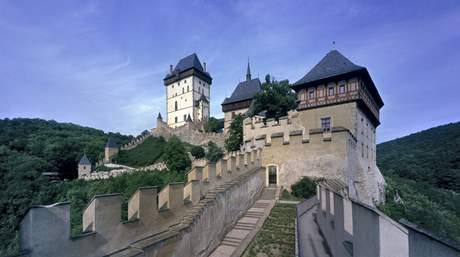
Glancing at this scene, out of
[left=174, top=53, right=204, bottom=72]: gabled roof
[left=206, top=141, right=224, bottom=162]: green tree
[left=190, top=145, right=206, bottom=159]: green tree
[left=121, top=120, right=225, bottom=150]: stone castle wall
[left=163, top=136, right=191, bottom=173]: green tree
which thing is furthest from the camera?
[left=174, top=53, right=204, bottom=72]: gabled roof

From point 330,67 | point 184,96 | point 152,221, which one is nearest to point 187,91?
point 184,96

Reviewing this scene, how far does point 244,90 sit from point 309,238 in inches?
1507

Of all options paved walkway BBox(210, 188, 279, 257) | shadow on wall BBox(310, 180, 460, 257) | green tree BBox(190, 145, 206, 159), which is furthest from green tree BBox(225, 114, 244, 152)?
shadow on wall BBox(310, 180, 460, 257)

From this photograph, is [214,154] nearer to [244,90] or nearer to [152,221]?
[244,90]

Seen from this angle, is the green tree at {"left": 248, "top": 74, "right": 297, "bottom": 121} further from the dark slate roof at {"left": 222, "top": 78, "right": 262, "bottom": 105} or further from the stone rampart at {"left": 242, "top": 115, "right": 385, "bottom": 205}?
the dark slate roof at {"left": 222, "top": 78, "right": 262, "bottom": 105}

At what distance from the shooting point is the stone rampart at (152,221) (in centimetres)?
402

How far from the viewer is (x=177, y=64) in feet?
216

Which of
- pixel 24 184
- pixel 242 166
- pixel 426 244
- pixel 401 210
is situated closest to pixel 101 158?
pixel 24 184

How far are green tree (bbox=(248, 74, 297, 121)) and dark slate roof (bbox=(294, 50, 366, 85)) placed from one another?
18.1ft

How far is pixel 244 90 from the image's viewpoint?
144ft

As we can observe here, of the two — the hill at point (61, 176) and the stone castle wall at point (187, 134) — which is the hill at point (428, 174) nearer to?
the stone castle wall at point (187, 134)

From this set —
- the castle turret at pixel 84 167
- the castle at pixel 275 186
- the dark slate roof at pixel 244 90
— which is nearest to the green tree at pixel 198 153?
the dark slate roof at pixel 244 90

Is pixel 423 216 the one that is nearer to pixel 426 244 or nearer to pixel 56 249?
pixel 426 244

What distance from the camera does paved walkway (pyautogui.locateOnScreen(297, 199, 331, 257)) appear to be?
20.9 ft
